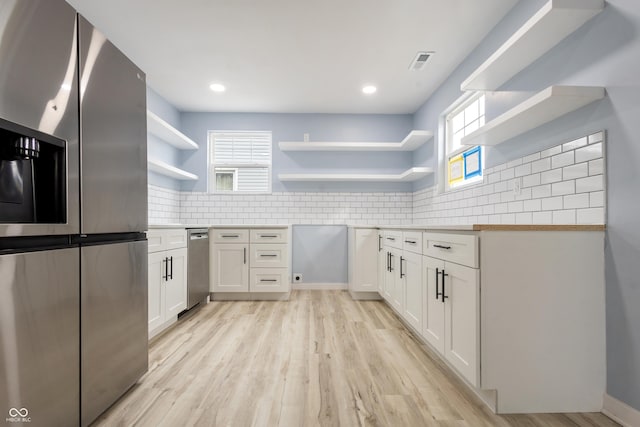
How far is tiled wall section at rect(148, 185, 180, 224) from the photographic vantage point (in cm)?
386

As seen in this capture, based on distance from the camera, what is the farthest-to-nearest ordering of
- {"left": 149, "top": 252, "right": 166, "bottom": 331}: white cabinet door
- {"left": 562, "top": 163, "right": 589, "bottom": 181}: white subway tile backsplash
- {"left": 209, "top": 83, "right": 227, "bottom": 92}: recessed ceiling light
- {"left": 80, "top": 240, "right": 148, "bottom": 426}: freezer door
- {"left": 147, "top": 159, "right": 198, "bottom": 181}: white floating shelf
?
1. {"left": 209, "top": 83, "right": 227, "bottom": 92}: recessed ceiling light
2. {"left": 147, "top": 159, "right": 198, "bottom": 181}: white floating shelf
3. {"left": 149, "top": 252, "right": 166, "bottom": 331}: white cabinet door
4. {"left": 562, "top": 163, "right": 589, "bottom": 181}: white subway tile backsplash
5. {"left": 80, "top": 240, "right": 148, "bottom": 426}: freezer door

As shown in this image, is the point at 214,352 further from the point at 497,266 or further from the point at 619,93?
the point at 619,93

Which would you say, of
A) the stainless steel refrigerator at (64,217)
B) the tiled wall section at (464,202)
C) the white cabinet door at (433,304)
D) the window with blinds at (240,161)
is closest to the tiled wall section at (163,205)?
the tiled wall section at (464,202)

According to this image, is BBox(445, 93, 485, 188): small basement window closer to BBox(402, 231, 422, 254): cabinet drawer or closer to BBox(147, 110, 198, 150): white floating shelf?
BBox(402, 231, 422, 254): cabinet drawer

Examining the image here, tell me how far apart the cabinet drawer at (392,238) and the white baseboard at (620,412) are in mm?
1625

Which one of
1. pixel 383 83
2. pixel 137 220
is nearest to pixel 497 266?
pixel 137 220

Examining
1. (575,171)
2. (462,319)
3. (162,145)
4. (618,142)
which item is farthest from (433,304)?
(162,145)

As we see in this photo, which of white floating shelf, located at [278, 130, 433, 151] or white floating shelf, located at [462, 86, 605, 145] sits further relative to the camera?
white floating shelf, located at [278, 130, 433, 151]

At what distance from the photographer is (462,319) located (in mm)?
1715

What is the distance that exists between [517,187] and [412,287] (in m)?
1.06

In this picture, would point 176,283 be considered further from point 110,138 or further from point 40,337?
point 40,337

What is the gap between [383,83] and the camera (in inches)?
145

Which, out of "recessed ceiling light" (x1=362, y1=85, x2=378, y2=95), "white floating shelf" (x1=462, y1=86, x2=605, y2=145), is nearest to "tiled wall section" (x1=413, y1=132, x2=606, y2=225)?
"white floating shelf" (x1=462, y1=86, x2=605, y2=145)

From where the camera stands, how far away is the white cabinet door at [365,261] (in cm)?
390
